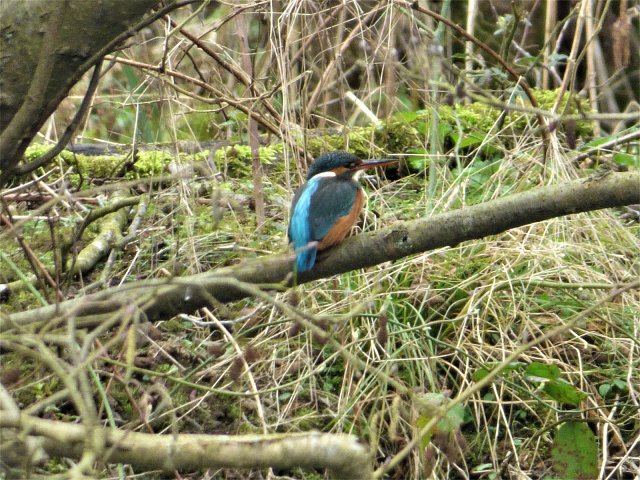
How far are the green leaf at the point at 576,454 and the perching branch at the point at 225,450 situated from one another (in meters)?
1.52

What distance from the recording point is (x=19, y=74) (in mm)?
2475

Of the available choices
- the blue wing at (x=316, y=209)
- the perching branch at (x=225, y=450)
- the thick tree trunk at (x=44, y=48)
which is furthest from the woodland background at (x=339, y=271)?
the perching branch at (x=225, y=450)

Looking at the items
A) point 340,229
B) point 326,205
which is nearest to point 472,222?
point 340,229

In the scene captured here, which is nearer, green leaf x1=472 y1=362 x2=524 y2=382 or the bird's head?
green leaf x1=472 y1=362 x2=524 y2=382

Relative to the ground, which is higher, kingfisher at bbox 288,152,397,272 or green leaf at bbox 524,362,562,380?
kingfisher at bbox 288,152,397,272

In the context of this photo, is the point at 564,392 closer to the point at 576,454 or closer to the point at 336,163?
the point at 576,454

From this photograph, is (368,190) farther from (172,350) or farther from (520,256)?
(172,350)

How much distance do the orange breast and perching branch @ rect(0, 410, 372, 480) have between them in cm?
139

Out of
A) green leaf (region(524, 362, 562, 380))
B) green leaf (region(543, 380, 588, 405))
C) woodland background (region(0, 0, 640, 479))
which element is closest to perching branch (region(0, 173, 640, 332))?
woodland background (region(0, 0, 640, 479))

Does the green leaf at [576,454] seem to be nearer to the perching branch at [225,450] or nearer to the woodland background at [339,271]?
the woodland background at [339,271]

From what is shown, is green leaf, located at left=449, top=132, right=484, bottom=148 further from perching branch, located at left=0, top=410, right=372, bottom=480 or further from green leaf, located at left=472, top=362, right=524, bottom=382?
perching branch, located at left=0, top=410, right=372, bottom=480

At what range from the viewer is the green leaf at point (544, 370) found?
3.05 metres

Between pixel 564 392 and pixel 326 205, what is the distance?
1.11 m

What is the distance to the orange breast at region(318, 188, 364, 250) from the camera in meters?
3.15
